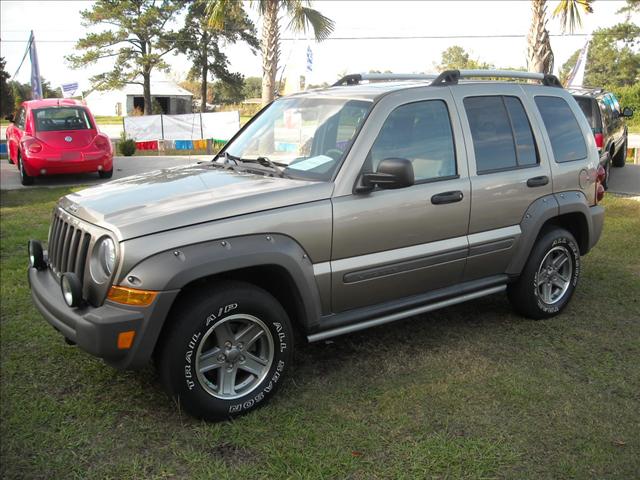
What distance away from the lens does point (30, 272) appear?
3.96 meters

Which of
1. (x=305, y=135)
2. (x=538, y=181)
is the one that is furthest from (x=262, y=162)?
(x=538, y=181)

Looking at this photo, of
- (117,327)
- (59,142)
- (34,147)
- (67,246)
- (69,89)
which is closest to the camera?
(117,327)

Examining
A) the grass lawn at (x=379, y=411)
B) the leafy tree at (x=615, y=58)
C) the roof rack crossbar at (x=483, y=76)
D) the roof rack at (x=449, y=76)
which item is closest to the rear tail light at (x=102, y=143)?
the grass lawn at (x=379, y=411)

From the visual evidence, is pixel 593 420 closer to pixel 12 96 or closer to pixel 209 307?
pixel 209 307

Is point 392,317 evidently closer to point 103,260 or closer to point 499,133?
point 499,133

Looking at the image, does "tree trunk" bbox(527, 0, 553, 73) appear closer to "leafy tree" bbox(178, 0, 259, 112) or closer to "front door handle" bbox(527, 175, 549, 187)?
"front door handle" bbox(527, 175, 549, 187)

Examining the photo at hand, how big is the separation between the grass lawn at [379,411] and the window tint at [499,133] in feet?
4.42

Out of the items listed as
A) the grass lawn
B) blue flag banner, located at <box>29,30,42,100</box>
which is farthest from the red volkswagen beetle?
blue flag banner, located at <box>29,30,42,100</box>

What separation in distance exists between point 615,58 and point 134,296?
72787mm

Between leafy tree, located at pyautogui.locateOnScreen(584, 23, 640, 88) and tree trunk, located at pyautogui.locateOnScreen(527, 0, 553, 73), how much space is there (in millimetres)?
45470

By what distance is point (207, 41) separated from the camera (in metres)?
40.6

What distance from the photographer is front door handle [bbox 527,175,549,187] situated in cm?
457

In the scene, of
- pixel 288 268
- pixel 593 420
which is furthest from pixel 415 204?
pixel 593 420

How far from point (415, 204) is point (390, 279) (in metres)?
0.52
